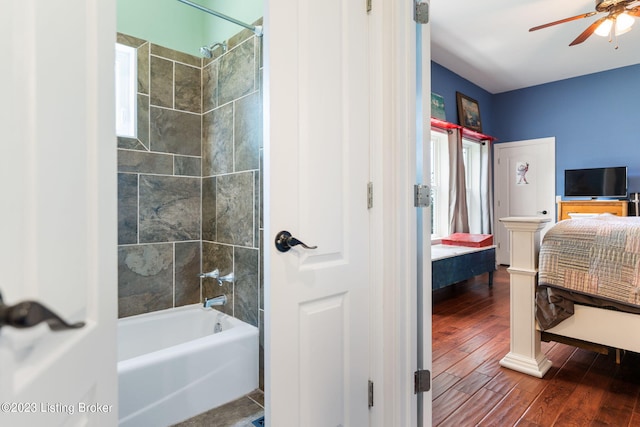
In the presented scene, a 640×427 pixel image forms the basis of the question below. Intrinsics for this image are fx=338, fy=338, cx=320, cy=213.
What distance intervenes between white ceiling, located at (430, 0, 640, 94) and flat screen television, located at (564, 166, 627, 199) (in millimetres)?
1435

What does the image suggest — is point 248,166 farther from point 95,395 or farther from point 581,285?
point 581,285

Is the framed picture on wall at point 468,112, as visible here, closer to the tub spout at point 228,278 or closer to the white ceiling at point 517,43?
the white ceiling at point 517,43

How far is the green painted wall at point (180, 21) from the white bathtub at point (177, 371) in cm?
191

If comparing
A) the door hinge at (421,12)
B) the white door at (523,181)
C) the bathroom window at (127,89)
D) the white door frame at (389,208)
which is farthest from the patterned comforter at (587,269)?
the white door at (523,181)

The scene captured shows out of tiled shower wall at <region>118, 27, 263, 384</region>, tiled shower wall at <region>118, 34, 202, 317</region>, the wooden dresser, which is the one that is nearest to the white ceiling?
the wooden dresser

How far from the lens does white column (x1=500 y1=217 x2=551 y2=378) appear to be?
213 cm

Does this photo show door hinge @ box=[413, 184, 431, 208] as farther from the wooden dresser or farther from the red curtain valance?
the wooden dresser

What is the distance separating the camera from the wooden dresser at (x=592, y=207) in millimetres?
4359

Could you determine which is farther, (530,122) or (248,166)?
(530,122)

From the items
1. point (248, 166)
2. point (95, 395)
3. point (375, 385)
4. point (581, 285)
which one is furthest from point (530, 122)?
point (95, 395)

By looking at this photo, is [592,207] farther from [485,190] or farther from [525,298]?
[525,298]

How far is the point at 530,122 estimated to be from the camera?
17.9 feet

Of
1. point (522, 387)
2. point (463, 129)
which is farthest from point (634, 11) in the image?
point (522, 387)

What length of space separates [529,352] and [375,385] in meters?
1.41
